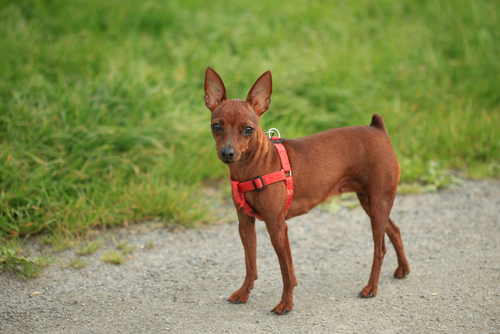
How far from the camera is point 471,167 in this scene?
5.73 m

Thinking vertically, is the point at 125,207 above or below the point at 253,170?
below

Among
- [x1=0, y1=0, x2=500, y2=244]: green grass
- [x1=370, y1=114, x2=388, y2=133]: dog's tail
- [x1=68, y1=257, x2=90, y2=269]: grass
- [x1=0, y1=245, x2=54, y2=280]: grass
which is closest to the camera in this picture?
[x1=370, y1=114, x2=388, y2=133]: dog's tail

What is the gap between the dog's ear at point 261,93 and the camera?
314cm

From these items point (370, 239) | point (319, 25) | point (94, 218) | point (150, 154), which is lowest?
point (370, 239)

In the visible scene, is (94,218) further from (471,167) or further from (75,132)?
(471,167)

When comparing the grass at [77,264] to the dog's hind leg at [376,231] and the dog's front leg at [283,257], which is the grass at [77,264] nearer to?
the dog's front leg at [283,257]

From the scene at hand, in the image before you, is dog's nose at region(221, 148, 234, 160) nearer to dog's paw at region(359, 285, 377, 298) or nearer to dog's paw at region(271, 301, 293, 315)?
dog's paw at region(271, 301, 293, 315)

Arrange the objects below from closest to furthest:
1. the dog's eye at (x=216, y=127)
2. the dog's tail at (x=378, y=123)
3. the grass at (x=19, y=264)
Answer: the dog's eye at (x=216, y=127)
the dog's tail at (x=378, y=123)
the grass at (x=19, y=264)

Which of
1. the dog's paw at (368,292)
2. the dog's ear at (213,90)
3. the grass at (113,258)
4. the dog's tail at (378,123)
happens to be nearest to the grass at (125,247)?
the grass at (113,258)

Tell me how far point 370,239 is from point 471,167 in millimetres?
2165

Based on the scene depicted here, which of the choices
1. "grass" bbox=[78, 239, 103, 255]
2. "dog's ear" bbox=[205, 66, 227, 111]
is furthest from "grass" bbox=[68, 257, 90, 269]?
"dog's ear" bbox=[205, 66, 227, 111]

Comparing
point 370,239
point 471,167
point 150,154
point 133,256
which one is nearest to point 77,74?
point 150,154

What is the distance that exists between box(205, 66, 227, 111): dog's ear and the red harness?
1.72ft

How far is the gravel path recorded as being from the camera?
311 cm
